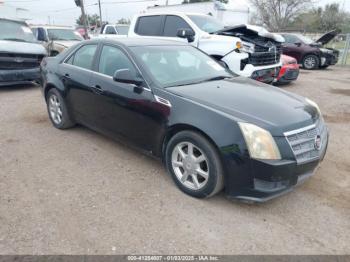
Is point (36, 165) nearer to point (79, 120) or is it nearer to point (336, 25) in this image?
point (79, 120)

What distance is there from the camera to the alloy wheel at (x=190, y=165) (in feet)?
10.4

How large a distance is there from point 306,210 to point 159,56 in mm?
2472

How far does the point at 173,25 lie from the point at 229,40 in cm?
182

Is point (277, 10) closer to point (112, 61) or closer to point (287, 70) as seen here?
point (287, 70)

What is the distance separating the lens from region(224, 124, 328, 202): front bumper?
279 cm

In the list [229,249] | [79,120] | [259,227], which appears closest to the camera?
[229,249]

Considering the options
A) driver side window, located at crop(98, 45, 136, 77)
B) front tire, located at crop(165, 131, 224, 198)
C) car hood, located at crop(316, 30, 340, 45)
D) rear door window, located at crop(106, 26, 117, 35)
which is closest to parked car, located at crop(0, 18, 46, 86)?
driver side window, located at crop(98, 45, 136, 77)

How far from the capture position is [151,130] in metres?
3.58

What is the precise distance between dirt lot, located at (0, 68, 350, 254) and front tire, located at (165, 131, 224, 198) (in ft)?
0.51

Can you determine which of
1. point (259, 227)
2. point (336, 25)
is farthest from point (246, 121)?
point (336, 25)

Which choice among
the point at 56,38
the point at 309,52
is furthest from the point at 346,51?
the point at 56,38

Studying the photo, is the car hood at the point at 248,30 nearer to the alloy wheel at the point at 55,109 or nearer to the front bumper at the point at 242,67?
the front bumper at the point at 242,67

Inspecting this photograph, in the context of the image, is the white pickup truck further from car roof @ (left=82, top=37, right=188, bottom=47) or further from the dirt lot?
the dirt lot

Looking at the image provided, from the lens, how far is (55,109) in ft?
17.4
